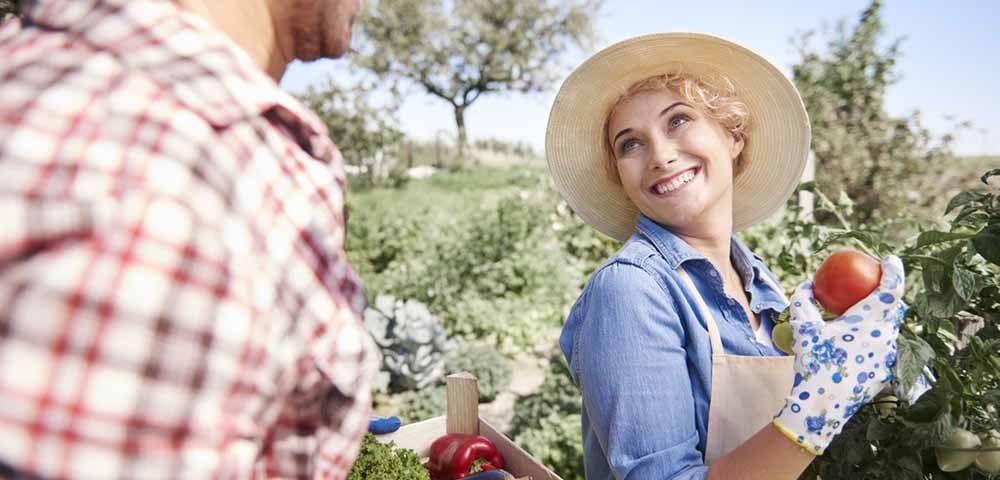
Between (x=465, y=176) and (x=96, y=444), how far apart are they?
626 inches

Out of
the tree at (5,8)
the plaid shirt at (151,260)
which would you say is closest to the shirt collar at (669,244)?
the plaid shirt at (151,260)

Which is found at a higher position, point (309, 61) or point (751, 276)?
point (309, 61)

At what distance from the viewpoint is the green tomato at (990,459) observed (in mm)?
1161

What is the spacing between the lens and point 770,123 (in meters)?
1.80

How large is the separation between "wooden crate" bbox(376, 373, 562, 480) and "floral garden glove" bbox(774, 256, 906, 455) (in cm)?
89

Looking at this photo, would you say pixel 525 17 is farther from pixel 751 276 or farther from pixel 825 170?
pixel 751 276

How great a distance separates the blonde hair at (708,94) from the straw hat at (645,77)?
0.02 metres

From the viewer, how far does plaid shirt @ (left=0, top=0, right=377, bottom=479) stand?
0.58 metres

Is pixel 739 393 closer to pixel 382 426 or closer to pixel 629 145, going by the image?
pixel 629 145

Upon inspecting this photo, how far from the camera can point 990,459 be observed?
1162mm

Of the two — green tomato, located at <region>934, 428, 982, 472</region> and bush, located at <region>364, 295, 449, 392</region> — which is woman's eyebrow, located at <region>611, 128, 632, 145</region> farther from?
bush, located at <region>364, 295, 449, 392</region>

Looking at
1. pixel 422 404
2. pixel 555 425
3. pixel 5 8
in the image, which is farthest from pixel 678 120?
pixel 422 404

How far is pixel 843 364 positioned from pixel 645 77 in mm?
802

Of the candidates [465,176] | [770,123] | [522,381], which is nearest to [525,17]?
[465,176]
